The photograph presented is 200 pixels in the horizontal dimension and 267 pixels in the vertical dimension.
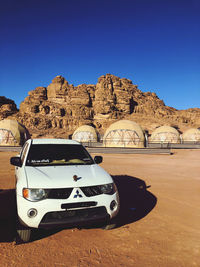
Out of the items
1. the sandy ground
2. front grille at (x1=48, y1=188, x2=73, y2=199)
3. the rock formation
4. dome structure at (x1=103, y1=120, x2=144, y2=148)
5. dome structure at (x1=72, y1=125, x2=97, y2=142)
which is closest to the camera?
the sandy ground

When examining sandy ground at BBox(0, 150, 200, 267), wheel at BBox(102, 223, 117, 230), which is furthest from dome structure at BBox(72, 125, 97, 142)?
wheel at BBox(102, 223, 117, 230)

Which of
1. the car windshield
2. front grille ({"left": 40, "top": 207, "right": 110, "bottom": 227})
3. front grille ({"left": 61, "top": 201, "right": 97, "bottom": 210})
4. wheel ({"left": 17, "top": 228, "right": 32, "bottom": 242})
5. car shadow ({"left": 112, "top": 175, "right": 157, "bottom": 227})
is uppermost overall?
the car windshield

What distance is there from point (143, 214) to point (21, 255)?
292 centimetres

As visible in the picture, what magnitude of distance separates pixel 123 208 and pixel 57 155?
2335mm

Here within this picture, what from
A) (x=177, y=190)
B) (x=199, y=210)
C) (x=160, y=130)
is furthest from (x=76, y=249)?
(x=160, y=130)

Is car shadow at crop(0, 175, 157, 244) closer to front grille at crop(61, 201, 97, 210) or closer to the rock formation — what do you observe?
front grille at crop(61, 201, 97, 210)

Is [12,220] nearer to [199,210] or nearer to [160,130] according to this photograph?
[199,210]

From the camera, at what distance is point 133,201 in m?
5.56

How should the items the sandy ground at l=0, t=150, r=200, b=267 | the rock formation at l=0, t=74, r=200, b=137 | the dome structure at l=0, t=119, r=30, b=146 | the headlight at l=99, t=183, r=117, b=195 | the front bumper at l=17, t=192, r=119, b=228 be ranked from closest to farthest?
1. the sandy ground at l=0, t=150, r=200, b=267
2. the front bumper at l=17, t=192, r=119, b=228
3. the headlight at l=99, t=183, r=117, b=195
4. the dome structure at l=0, t=119, r=30, b=146
5. the rock formation at l=0, t=74, r=200, b=137

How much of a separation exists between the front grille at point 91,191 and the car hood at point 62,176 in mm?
76

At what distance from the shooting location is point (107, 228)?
3.72 metres

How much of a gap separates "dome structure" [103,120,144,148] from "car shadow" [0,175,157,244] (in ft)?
72.6

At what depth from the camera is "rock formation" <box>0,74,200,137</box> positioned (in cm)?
8338

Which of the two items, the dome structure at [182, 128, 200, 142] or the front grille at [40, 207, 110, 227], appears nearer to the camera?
the front grille at [40, 207, 110, 227]
